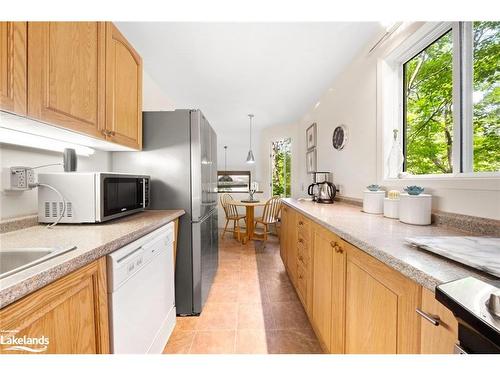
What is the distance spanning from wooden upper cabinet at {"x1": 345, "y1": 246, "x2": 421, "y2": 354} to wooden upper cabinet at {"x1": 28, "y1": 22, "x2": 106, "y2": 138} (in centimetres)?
151

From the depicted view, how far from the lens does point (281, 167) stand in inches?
198

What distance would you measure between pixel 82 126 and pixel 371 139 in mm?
2108

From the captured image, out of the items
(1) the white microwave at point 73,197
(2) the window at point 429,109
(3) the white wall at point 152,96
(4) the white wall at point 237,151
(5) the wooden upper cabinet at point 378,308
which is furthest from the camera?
(4) the white wall at point 237,151

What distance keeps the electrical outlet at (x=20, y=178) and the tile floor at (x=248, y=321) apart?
51.9 inches

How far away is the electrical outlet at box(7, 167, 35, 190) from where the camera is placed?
1008mm

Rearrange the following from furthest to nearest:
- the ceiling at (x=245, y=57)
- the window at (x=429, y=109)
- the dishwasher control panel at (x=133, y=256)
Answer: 1. the ceiling at (x=245, y=57)
2. the window at (x=429, y=109)
3. the dishwasher control panel at (x=133, y=256)

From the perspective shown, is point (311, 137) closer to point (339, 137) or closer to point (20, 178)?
point (339, 137)

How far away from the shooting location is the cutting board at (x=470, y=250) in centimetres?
53

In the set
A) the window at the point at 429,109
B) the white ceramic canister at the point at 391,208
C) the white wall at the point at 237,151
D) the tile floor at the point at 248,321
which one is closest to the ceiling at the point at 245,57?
the window at the point at 429,109

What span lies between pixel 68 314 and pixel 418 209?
63.5 inches

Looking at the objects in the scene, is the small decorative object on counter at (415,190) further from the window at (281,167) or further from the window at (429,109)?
the window at (281,167)

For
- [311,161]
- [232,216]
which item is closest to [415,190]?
[311,161]

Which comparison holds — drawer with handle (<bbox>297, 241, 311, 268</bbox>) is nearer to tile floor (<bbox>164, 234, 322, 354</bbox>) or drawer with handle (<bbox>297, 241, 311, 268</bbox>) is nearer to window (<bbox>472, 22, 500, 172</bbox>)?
tile floor (<bbox>164, 234, 322, 354</bbox>)
